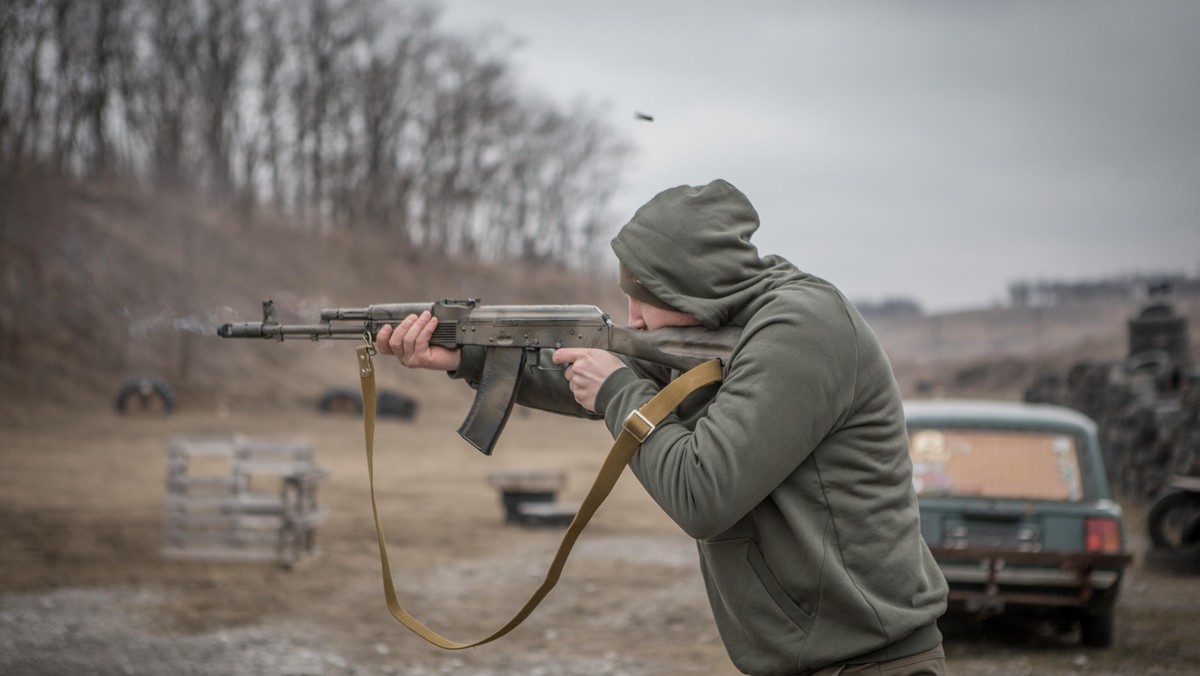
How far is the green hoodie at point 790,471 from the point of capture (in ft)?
7.77

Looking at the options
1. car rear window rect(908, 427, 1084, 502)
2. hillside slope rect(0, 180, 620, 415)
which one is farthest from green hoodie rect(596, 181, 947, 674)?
hillside slope rect(0, 180, 620, 415)

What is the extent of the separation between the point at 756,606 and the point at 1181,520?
12.3 m

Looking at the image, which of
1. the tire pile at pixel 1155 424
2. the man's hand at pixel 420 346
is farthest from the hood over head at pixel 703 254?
the tire pile at pixel 1155 424

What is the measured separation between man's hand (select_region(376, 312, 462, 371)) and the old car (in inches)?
201

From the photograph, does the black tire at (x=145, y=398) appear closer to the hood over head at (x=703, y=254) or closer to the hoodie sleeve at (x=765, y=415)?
the hood over head at (x=703, y=254)

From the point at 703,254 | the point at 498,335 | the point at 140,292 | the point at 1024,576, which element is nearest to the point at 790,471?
the point at 703,254

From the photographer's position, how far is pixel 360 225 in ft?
181

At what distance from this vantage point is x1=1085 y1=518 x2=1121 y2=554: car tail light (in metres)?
7.97

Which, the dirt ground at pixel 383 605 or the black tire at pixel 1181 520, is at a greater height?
the black tire at pixel 1181 520

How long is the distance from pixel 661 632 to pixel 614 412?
7.17 meters

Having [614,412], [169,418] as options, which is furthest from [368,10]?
[614,412]

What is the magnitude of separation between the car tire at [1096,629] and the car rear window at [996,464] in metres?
0.97

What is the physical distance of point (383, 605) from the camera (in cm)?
1026

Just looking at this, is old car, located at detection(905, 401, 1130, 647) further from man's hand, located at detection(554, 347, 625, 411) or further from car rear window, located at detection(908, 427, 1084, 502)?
man's hand, located at detection(554, 347, 625, 411)
